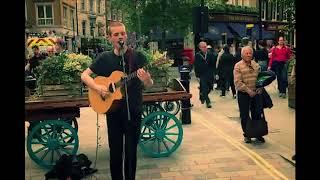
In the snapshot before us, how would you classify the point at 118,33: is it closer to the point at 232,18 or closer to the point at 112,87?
the point at 112,87

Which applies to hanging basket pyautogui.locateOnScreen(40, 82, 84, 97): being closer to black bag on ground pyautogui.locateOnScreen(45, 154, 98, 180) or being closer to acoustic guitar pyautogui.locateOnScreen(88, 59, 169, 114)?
black bag on ground pyautogui.locateOnScreen(45, 154, 98, 180)

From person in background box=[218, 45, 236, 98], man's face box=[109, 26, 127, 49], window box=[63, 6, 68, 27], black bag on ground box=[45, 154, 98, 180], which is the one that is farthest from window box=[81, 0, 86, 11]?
man's face box=[109, 26, 127, 49]

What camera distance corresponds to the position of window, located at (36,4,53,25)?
158 feet

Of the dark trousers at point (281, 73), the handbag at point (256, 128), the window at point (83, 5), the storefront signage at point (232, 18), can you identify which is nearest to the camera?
the handbag at point (256, 128)

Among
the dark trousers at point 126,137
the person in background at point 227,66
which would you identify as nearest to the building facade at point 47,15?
the person in background at point 227,66

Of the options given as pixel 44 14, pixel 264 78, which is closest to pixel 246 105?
pixel 264 78

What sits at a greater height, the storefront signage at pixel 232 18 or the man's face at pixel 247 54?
the storefront signage at pixel 232 18

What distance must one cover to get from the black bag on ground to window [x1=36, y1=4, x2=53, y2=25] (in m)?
44.7

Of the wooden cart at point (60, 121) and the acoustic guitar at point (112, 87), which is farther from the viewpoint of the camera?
the wooden cart at point (60, 121)

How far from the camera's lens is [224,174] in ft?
18.8

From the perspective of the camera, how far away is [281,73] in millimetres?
13703

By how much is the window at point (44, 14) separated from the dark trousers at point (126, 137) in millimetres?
45930

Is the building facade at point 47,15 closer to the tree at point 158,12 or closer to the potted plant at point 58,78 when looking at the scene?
the tree at point 158,12

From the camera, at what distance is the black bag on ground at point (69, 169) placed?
552 centimetres
